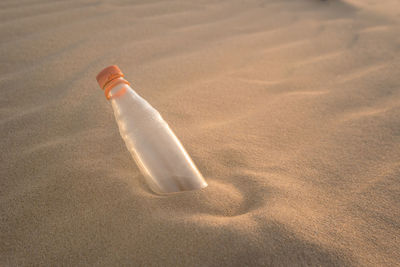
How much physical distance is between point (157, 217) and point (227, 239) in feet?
0.58

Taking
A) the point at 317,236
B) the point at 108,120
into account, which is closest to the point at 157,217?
the point at 317,236

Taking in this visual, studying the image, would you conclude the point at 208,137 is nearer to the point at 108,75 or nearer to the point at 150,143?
the point at 150,143

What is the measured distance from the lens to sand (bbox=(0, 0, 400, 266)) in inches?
28.4

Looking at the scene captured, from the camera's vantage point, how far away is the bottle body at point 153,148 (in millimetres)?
883

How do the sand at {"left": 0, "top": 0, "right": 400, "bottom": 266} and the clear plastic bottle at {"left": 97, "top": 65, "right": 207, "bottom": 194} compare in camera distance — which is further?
the clear plastic bottle at {"left": 97, "top": 65, "right": 207, "bottom": 194}

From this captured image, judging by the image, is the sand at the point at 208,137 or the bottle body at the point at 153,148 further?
the bottle body at the point at 153,148

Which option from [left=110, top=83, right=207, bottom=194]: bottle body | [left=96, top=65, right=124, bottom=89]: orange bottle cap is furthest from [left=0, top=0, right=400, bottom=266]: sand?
[left=96, top=65, right=124, bottom=89]: orange bottle cap

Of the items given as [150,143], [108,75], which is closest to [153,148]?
[150,143]

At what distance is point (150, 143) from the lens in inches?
35.9

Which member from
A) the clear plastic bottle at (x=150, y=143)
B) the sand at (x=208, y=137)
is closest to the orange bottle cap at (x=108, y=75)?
the clear plastic bottle at (x=150, y=143)

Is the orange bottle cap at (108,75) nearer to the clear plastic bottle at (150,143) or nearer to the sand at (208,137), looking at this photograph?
the clear plastic bottle at (150,143)

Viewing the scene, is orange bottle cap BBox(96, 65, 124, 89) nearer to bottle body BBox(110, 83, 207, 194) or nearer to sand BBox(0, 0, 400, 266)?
bottle body BBox(110, 83, 207, 194)

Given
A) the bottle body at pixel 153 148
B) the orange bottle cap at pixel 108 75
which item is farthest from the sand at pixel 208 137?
the orange bottle cap at pixel 108 75

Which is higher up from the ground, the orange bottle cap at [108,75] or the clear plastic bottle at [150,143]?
the orange bottle cap at [108,75]
